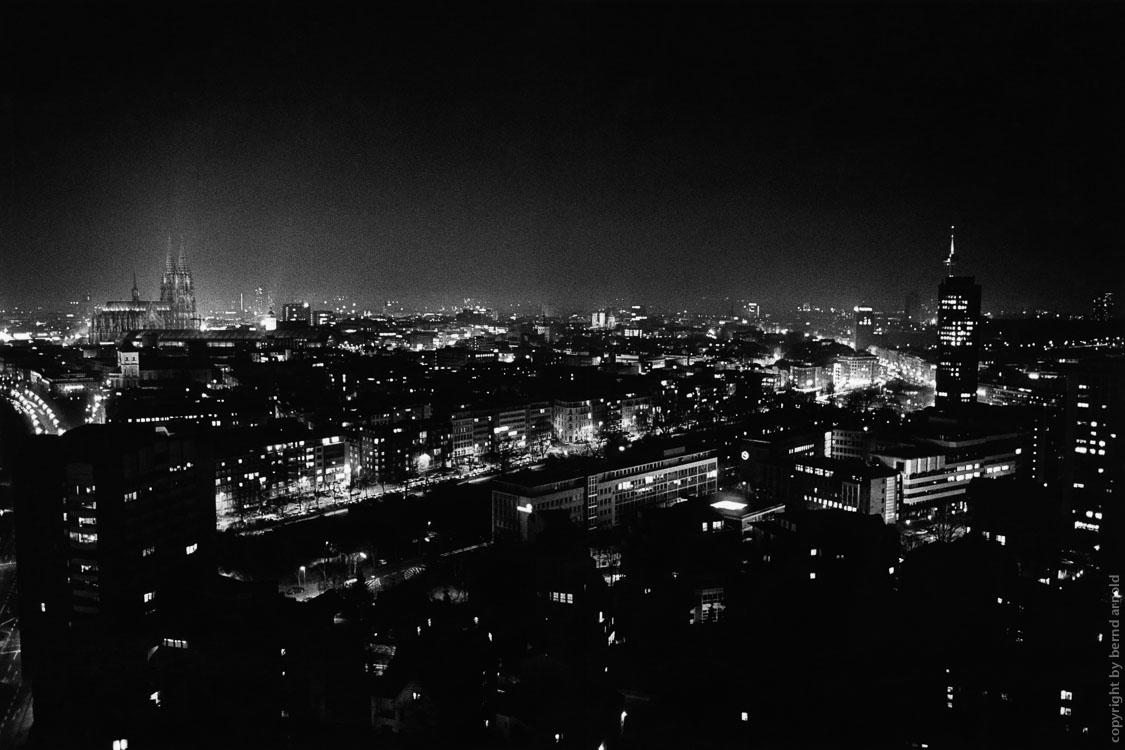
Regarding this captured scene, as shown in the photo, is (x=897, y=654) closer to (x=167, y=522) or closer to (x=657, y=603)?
(x=657, y=603)

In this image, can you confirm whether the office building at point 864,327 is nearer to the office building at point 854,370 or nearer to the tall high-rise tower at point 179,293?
the office building at point 854,370

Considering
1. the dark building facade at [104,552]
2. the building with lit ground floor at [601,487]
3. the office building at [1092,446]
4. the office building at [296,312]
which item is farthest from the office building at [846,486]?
the office building at [296,312]

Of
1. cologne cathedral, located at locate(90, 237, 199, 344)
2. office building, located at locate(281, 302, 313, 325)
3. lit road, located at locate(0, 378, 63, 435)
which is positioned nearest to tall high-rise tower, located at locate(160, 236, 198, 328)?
cologne cathedral, located at locate(90, 237, 199, 344)

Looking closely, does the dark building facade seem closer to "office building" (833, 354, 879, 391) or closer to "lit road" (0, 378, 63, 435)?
"lit road" (0, 378, 63, 435)

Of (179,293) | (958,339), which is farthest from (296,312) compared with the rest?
(958,339)

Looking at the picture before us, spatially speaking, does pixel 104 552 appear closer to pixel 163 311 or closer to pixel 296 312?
pixel 163 311

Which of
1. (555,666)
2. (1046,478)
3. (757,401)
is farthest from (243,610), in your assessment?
(757,401)
